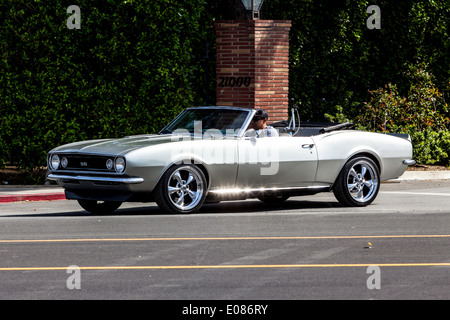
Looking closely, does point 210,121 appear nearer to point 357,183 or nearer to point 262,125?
point 262,125

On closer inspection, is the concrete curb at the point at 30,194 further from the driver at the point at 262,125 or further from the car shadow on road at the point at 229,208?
the driver at the point at 262,125

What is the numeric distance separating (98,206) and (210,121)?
2033 mm

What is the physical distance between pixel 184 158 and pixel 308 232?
2.10 m

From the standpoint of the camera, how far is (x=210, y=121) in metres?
13.2

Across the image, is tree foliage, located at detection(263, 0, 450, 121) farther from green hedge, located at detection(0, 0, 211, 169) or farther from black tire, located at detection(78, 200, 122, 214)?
black tire, located at detection(78, 200, 122, 214)

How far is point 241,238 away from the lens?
1047cm

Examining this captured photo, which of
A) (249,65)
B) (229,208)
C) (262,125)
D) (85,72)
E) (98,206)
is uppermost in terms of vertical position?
(249,65)

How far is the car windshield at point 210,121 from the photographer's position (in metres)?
13.1

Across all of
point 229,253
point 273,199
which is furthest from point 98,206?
point 229,253

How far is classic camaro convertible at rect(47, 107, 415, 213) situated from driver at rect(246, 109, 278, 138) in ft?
0.37

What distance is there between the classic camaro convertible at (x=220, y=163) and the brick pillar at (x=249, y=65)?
15.0 feet

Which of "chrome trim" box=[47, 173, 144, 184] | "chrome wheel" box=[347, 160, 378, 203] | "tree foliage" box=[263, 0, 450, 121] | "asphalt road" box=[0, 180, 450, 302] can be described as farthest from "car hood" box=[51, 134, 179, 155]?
"tree foliage" box=[263, 0, 450, 121]

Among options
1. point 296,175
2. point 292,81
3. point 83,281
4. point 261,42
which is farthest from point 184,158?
point 292,81

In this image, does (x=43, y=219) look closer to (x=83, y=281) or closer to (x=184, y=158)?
(x=184, y=158)
